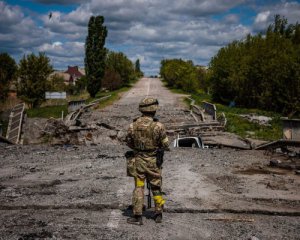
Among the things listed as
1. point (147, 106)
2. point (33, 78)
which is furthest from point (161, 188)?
point (33, 78)

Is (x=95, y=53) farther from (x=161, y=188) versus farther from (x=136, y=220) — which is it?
(x=136, y=220)

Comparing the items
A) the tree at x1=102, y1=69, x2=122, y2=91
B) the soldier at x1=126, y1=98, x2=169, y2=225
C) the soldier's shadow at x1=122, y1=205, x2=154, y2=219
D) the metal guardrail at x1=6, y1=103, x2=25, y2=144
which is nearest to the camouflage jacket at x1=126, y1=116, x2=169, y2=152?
the soldier at x1=126, y1=98, x2=169, y2=225

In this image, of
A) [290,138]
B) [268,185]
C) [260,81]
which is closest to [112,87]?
[260,81]

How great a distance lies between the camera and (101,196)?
7.30 metres

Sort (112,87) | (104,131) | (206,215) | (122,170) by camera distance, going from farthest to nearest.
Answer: (112,87) < (104,131) < (122,170) < (206,215)

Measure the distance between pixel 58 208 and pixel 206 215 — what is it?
2.51 meters

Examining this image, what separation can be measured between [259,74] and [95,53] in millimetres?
20158

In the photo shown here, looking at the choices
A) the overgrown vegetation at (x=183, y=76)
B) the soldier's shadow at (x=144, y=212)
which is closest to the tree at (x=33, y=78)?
the overgrown vegetation at (x=183, y=76)

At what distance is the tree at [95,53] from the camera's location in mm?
44062

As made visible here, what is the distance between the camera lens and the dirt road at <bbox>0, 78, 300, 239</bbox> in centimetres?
548

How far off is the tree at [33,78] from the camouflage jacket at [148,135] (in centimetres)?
3224

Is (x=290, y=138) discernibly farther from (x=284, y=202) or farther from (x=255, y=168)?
(x=284, y=202)

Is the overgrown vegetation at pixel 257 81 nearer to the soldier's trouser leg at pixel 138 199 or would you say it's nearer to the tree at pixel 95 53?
the tree at pixel 95 53

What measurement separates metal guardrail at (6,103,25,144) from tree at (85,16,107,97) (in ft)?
70.8
